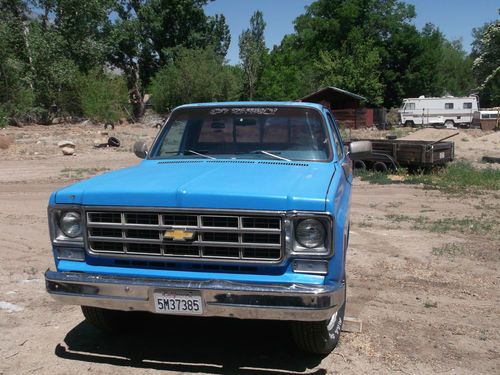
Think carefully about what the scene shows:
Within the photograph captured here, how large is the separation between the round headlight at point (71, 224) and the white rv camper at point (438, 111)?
46.0 metres

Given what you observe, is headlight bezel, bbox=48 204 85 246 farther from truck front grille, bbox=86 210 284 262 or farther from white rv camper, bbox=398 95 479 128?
white rv camper, bbox=398 95 479 128

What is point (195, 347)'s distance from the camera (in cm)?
454

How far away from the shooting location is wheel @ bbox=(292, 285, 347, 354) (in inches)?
159

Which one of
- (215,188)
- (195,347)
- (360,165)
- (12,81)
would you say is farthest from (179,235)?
(12,81)

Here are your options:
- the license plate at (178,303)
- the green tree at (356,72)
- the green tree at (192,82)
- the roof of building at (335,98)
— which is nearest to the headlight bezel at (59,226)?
the license plate at (178,303)

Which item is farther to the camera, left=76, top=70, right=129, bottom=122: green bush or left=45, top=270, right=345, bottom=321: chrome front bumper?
left=76, top=70, right=129, bottom=122: green bush

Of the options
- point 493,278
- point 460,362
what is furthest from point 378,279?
point 460,362

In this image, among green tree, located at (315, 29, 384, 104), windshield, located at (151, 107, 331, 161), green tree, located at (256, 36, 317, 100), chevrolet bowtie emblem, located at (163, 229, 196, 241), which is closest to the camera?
chevrolet bowtie emblem, located at (163, 229, 196, 241)

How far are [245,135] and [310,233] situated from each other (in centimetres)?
184

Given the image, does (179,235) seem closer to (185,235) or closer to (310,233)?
(185,235)

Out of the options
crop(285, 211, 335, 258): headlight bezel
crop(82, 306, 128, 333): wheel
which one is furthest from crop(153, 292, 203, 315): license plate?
crop(82, 306, 128, 333): wheel

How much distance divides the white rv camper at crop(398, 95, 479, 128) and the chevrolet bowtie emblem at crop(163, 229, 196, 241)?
4593 cm

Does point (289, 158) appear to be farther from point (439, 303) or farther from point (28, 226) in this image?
point (28, 226)

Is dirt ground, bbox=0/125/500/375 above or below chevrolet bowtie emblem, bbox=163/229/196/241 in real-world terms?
below
